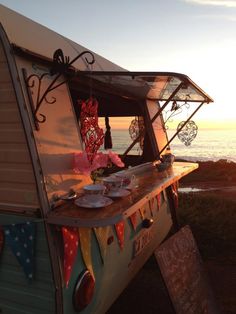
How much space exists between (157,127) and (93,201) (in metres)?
4.08

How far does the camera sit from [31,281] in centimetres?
287

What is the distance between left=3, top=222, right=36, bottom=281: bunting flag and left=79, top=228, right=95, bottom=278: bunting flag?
16.7 inches

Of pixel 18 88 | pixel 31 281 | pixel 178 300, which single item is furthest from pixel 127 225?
pixel 18 88

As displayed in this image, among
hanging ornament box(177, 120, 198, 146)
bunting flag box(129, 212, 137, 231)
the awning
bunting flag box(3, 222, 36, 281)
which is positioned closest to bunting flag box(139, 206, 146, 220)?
bunting flag box(129, 212, 137, 231)

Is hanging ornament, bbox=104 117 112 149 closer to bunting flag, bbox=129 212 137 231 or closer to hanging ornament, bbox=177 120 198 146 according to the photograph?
hanging ornament, bbox=177 120 198 146

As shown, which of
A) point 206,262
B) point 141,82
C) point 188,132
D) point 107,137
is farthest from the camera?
point 107,137

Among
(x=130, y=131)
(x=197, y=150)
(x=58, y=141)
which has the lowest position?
(x=197, y=150)

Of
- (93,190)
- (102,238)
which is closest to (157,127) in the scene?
(102,238)

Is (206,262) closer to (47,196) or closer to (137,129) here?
(137,129)

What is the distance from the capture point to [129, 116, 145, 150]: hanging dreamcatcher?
6.65m

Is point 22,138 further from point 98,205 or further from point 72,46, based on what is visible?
point 72,46

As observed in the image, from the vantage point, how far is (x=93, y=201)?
2.95m

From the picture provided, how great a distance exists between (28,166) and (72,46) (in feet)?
6.39

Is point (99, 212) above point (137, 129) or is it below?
below
